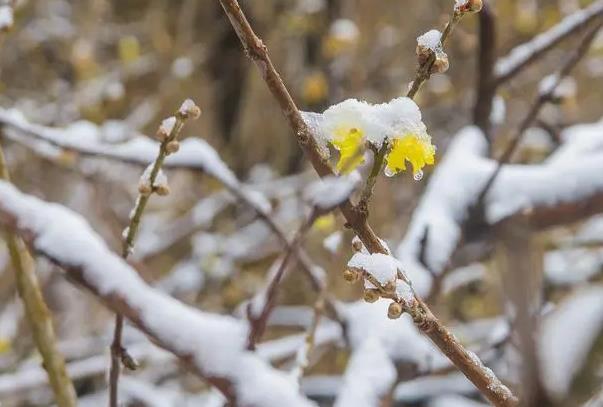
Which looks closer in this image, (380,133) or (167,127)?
(380,133)

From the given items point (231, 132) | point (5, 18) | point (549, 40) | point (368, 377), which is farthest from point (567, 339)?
point (231, 132)

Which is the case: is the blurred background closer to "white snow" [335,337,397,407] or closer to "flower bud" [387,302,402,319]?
"white snow" [335,337,397,407]

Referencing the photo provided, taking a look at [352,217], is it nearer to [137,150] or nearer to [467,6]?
[467,6]

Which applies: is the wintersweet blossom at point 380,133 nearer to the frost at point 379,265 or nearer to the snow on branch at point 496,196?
the frost at point 379,265

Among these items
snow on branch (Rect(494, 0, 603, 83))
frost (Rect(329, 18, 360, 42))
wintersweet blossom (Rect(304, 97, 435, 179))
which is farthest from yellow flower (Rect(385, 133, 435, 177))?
frost (Rect(329, 18, 360, 42))

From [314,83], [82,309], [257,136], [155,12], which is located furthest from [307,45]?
[82,309]

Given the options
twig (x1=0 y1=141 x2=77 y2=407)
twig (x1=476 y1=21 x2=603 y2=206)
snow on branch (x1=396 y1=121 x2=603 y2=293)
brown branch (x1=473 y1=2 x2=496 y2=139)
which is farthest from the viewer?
brown branch (x1=473 y1=2 x2=496 y2=139)

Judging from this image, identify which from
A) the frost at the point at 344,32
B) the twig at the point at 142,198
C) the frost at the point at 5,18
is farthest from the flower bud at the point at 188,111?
the frost at the point at 344,32
